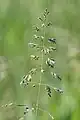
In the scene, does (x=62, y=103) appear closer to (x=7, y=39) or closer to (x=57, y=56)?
(x=57, y=56)

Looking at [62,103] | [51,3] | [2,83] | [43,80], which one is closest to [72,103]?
[62,103]

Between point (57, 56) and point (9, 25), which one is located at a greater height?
point (9, 25)

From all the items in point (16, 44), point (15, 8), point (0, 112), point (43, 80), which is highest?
point (15, 8)

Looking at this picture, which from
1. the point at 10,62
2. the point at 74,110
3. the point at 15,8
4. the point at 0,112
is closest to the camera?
the point at 74,110

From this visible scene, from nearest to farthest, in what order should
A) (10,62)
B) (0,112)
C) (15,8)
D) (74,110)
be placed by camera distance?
(74,110), (0,112), (10,62), (15,8)

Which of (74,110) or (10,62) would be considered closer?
(74,110)

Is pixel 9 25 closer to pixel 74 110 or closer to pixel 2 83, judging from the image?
pixel 2 83

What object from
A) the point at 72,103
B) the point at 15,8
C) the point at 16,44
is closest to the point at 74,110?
the point at 72,103
